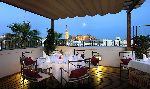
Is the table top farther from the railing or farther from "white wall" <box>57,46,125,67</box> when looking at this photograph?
the railing

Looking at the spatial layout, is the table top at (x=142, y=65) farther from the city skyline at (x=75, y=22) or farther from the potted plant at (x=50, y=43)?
the potted plant at (x=50, y=43)

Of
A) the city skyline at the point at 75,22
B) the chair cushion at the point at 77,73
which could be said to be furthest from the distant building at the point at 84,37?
the chair cushion at the point at 77,73

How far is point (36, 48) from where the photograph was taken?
39.1 feet

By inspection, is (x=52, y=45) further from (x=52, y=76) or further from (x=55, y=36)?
(x=52, y=76)

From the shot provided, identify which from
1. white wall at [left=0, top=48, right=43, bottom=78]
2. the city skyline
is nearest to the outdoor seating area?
white wall at [left=0, top=48, right=43, bottom=78]

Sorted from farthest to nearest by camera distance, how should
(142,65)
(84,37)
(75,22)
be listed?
(75,22)
(84,37)
(142,65)

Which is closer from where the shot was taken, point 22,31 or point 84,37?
point 22,31

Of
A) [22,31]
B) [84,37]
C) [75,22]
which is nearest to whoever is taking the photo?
[22,31]

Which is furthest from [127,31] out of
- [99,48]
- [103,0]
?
[103,0]

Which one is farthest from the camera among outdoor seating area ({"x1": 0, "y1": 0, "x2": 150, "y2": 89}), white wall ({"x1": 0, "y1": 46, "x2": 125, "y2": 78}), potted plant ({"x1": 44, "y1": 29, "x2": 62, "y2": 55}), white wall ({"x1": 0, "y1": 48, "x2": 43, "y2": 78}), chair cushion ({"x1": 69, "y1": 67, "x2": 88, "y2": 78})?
potted plant ({"x1": 44, "y1": 29, "x2": 62, "y2": 55})

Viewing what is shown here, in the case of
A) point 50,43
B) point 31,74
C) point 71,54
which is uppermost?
point 50,43

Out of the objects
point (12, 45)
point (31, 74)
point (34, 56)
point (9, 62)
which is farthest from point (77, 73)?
point (34, 56)

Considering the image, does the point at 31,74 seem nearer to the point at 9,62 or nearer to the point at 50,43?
the point at 9,62

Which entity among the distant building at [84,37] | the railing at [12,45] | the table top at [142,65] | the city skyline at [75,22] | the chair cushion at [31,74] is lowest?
the chair cushion at [31,74]
